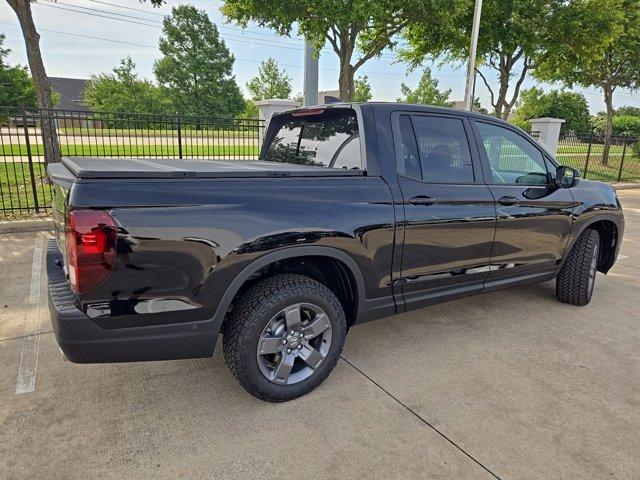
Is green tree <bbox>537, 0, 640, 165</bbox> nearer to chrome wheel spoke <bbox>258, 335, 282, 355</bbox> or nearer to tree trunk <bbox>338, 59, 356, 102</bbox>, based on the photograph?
tree trunk <bbox>338, 59, 356, 102</bbox>

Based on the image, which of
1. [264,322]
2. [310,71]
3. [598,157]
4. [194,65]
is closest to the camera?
[264,322]

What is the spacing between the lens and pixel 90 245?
6.70 ft

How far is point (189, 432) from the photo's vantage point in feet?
8.16

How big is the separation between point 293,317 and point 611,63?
21.0 m

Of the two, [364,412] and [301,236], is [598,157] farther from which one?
[301,236]

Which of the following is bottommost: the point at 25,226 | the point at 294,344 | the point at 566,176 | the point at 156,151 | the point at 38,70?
the point at 25,226

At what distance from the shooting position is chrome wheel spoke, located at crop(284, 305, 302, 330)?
262 centimetres

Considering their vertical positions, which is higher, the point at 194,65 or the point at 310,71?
the point at 194,65

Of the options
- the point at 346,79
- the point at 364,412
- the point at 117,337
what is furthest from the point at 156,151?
the point at 364,412

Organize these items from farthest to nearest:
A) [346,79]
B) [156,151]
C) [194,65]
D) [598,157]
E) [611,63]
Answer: [194,65] < [598,157] < [611,63] < [346,79] < [156,151]

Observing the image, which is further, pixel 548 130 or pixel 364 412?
pixel 548 130

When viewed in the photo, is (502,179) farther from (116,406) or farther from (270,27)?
(270,27)

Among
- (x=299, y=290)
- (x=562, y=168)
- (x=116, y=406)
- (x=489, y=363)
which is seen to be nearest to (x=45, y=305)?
(x=116, y=406)

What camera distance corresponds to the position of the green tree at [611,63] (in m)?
13.8
